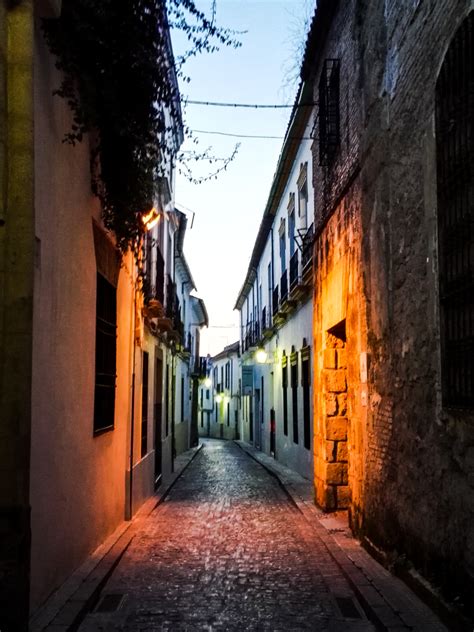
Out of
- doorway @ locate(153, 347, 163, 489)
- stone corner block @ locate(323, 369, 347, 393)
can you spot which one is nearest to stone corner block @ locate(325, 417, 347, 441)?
stone corner block @ locate(323, 369, 347, 393)

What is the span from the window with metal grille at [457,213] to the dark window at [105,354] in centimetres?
403

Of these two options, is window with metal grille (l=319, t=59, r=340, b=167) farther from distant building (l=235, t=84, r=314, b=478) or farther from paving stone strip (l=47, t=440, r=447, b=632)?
paving stone strip (l=47, t=440, r=447, b=632)

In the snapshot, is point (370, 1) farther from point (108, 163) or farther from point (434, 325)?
point (434, 325)

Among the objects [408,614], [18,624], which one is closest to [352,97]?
[408,614]

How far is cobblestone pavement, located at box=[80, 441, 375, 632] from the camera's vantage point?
17.5 ft


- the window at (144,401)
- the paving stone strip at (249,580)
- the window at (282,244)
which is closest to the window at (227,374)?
the window at (282,244)

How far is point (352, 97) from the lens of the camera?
29.9ft

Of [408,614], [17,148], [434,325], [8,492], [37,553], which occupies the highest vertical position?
[17,148]

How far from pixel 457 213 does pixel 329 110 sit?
5.98 metres

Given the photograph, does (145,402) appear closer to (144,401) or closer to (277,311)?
(144,401)

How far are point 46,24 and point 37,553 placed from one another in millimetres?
4007

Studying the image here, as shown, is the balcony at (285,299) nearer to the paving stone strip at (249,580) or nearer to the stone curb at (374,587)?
the paving stone strip at (249,580)

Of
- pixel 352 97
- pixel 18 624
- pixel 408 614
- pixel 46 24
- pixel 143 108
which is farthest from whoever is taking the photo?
pixel 352 97

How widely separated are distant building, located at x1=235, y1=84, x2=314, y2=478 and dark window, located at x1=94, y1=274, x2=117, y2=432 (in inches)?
182
